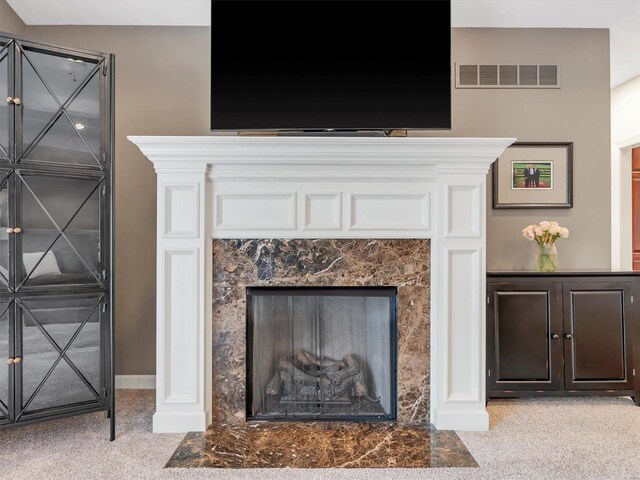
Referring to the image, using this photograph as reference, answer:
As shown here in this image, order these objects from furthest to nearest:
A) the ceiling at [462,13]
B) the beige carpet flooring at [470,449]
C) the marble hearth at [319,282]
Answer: the ceiling at [462,13]
the marble hearth at [319,282]
the beige carpet flooring at [470,449]

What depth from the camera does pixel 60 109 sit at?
7.22 feet

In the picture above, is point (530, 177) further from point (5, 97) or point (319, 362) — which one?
point (5, 97)

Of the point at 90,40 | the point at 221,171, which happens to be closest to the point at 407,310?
the point at 221,171

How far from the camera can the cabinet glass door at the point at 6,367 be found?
6.88ft

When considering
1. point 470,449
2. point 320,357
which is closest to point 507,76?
point 320,357

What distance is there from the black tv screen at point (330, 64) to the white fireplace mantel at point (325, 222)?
0.87 feet

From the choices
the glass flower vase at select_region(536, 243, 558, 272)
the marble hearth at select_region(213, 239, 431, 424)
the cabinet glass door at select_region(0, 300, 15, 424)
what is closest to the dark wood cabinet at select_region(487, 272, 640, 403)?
the glass flower vase at select_region(536, 243, 558, 272)

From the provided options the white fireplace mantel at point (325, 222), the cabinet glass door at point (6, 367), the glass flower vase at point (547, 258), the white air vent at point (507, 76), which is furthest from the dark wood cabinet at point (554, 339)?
the cabinet glass door at point (6, 367)

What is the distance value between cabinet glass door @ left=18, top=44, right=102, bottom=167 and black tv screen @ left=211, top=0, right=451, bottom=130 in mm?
628

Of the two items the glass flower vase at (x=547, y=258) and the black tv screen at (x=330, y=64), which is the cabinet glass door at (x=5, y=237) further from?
the glass flower vase at (x=547, y=258)

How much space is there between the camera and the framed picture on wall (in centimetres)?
300

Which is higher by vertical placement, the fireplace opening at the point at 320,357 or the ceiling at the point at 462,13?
the ceiling at the point at 462,13

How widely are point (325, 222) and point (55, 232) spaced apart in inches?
55.3

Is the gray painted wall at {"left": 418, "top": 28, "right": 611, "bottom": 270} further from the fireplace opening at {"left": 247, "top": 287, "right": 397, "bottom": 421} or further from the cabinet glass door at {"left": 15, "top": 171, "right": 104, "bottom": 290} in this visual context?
the cabinet glass door at {"left": 15, "top": 171, "right": 104, "bottom": 290}
